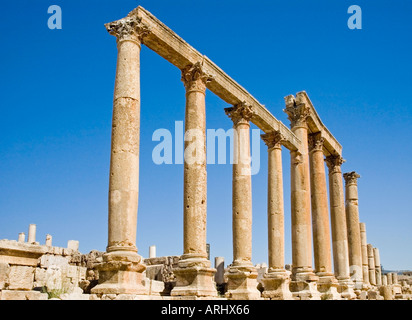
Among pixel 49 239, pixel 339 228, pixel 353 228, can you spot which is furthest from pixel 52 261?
pixel 353 228

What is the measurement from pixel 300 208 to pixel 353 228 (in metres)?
10.6

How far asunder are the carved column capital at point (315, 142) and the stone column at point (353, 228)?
25.8 feet

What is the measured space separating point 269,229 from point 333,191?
9090 millimetres

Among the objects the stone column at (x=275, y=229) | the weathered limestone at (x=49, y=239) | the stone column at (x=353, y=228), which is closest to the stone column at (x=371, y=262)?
the stone column at (x=353, y=228)

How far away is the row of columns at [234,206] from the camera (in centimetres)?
1362

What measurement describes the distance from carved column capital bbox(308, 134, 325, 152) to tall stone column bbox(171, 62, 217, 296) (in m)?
10.9

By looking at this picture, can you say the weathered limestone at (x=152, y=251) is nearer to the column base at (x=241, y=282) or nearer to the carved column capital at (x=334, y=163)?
the carved column capital at (x=334, y=163)

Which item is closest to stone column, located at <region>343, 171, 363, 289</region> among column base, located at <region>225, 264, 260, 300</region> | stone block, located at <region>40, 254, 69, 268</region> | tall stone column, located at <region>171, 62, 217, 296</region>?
column base, located at <region>225, 264, 260, 300</region>

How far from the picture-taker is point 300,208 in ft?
78.4

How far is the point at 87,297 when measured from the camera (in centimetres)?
1250

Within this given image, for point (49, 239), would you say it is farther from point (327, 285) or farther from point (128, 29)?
point (128, 29)

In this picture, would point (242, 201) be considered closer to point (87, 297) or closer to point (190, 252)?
point (190, 252)

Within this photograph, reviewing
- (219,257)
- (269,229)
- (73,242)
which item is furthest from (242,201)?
(73,242)

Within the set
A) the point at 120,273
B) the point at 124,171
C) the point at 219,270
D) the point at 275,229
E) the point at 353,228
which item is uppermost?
the point at 353,228
